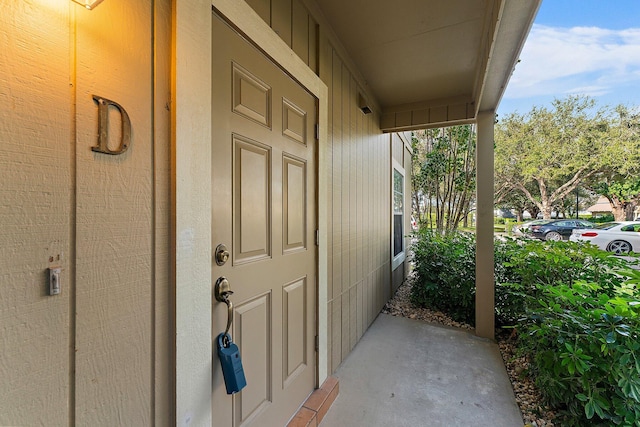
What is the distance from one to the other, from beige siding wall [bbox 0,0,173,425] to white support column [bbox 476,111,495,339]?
9.98 feet

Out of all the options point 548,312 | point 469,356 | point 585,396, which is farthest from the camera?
point 469,356

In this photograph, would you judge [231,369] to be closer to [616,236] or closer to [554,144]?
[616,236]

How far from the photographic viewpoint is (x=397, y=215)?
4.75 metres

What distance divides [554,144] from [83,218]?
54.3ft

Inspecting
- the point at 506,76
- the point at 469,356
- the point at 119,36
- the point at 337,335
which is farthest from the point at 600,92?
the point at 119,36

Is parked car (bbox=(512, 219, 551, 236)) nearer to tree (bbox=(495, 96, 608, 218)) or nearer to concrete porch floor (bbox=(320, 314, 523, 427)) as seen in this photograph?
tree (bbox=(495, 96, 608, 218))

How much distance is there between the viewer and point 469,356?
8.09 feet

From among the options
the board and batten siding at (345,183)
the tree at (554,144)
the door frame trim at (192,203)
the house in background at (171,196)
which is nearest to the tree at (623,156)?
the tree at (554,144)

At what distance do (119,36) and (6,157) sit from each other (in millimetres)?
421

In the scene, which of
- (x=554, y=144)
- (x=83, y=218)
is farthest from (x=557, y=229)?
(x=83, y=218)

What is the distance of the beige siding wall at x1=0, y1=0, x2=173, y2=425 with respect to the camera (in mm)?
539

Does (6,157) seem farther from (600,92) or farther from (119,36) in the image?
(600,92)

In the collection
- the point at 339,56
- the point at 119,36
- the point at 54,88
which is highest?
the point at 339,56

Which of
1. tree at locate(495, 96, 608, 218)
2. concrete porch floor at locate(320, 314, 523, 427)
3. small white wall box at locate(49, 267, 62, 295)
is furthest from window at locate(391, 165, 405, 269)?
tree at locate(495, 96, 608, 218)
